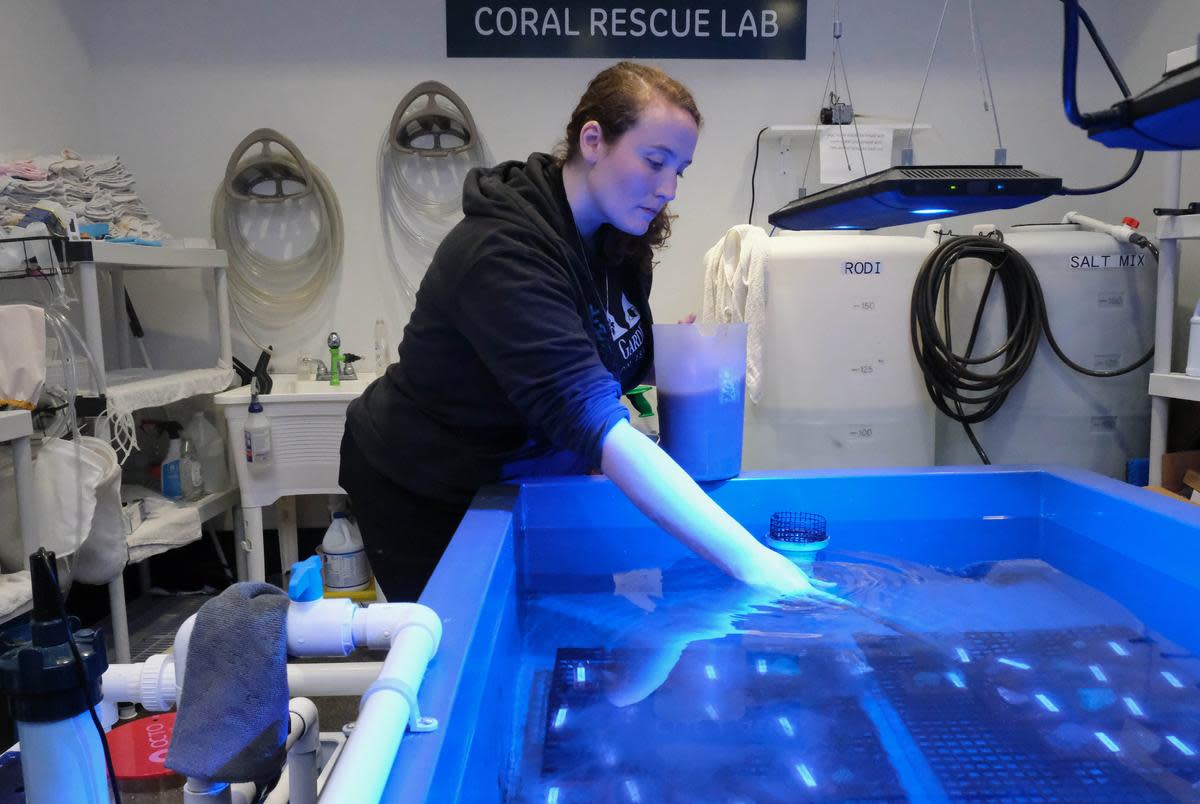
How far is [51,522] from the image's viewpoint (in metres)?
1.82

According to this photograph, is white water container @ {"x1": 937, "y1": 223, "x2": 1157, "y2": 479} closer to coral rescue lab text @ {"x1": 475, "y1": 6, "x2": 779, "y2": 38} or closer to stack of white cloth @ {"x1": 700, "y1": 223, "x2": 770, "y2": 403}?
stack of white cloth @ {"x1": 700, "y1": 223, "x2": 770, "y2": 403}

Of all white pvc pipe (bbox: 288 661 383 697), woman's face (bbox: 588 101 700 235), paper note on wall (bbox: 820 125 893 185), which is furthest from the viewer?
paper note on wall (bbox: 820 125 893 185)

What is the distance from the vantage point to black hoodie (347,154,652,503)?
3.63 feet

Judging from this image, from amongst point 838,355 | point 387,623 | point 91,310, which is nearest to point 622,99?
point 387,623

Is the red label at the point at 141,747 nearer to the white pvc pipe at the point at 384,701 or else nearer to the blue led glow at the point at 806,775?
the white pvc pipe at the point at 384,701

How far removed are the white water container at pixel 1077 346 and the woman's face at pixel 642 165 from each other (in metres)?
1.68

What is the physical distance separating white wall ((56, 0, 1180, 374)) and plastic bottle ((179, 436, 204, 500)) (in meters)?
0.49

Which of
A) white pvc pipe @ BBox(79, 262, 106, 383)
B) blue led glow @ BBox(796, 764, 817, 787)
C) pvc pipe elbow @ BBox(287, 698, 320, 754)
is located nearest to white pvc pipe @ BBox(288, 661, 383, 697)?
pvc pipe elbow @ BBox(287, 698, 320, 754)

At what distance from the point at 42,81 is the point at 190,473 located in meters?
1.37

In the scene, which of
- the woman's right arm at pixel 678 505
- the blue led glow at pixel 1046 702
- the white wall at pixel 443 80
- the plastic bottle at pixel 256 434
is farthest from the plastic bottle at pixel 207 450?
the blue led glow at pixel 1046 702

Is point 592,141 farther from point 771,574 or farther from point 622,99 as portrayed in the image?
point 771,574

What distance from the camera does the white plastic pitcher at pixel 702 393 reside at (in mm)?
1399

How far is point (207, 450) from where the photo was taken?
283 cm

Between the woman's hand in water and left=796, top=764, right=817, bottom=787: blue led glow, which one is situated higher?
the woman's hand in water
